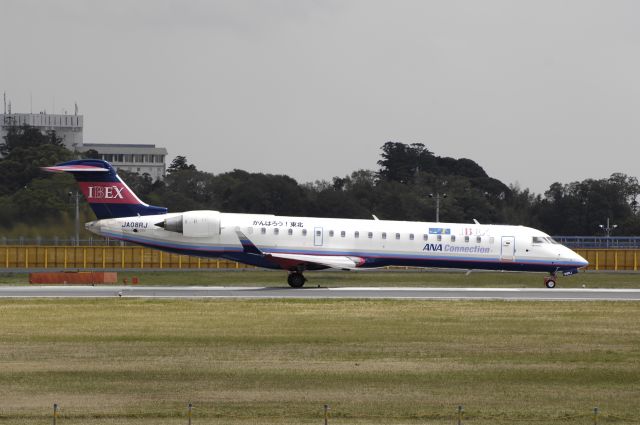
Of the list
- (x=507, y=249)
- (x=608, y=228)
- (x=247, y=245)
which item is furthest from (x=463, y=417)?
(x=608, y=228)

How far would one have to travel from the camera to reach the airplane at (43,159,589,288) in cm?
4947

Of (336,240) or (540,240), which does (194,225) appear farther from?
(540,240)

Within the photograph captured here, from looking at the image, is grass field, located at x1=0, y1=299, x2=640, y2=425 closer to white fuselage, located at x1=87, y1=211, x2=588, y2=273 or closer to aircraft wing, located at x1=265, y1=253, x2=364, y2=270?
aircraft wing, located at x1=265, y1=253, x2=364, y2=270

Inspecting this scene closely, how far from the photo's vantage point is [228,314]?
35.3 m

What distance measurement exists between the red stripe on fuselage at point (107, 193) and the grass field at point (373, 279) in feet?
16.1

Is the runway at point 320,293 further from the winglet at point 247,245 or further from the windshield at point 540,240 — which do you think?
the windshield at point 540,240

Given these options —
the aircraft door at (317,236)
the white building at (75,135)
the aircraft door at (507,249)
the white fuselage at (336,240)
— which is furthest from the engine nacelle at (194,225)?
the white building at (75,135)

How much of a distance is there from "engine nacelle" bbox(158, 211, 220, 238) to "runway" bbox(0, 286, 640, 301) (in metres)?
2.37

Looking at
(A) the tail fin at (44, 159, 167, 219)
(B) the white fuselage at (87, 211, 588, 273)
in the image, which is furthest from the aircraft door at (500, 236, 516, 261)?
(A) the tail fin at (44, 159, 167, 219)

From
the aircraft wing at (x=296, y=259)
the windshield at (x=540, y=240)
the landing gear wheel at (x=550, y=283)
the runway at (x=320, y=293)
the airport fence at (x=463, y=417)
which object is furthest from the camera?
the windshield at (x=540, y=240)

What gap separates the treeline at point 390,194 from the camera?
87812 mm

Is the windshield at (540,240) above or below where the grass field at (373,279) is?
above

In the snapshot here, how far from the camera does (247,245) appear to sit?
162ft

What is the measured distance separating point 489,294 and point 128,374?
24.8 m
